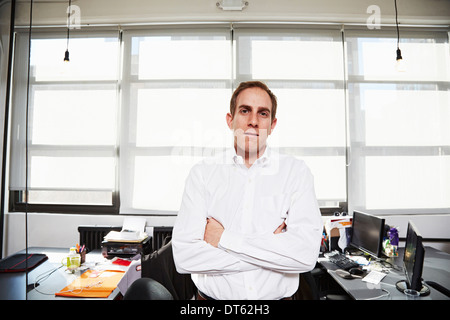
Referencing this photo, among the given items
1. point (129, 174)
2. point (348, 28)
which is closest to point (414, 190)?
point (348, 28)

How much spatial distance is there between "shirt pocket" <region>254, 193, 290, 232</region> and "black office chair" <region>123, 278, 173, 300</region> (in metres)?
0.45

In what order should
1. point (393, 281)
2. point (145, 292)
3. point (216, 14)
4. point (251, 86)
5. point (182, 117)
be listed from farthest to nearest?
point (182, 117) → point (216, 14) → point (393, 281) → point (251, 86) → point (145, 292)

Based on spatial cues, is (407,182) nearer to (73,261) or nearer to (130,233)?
(130,233)

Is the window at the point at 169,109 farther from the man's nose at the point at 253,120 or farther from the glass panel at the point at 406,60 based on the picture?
the glass panel at the point at 406,60

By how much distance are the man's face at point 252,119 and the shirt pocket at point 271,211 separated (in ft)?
0.79

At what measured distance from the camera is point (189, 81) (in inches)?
89.1

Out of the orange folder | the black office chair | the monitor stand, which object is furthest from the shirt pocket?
the monitor stand

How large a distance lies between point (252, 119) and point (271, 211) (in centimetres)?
42

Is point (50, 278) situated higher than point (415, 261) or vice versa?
point (415, 261)

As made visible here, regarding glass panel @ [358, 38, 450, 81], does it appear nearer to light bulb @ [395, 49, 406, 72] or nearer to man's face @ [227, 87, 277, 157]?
light bulb @ [395, 49, 406, 72]

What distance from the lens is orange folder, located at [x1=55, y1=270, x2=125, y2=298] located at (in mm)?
1174

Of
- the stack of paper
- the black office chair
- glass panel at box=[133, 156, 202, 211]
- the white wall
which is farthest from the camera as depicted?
glass panel at box=[133, 156, 202, 211]

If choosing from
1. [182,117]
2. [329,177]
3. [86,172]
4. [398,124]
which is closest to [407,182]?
[398,124]

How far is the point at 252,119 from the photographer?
3.07 feet
